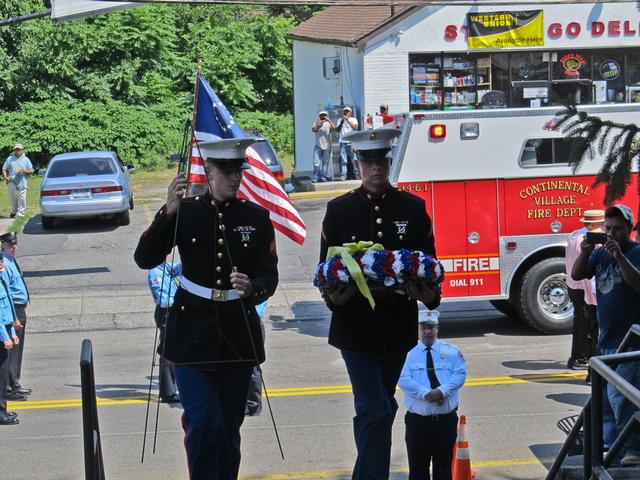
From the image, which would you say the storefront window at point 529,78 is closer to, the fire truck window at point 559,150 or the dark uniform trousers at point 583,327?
the fire truck window at point 559,150

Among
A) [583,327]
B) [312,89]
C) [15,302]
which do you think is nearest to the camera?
[15,302]

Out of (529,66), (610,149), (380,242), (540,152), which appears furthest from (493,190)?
(529,66)

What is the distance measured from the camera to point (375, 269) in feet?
18.2

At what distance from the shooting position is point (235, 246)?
5930mm

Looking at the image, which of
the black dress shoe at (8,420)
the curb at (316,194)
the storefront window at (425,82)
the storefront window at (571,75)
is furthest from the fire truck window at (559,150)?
the storefront window at (571,75)

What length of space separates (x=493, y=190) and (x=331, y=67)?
59.0 ft

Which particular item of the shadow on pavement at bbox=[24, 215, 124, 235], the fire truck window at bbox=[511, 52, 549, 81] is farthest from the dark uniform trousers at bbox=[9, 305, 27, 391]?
the fire truck window at bbox=[511, 52, 549, 81]

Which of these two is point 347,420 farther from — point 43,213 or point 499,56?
point 499,56

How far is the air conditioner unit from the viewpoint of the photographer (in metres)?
30.8

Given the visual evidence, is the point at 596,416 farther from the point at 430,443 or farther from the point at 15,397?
the point at 15,397

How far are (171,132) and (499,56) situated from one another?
38.6 feet

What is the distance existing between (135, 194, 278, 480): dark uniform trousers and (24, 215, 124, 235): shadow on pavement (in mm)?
18646

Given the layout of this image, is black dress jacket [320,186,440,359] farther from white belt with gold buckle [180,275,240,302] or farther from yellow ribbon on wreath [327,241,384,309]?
white belt with gold buckle [180,275,240,302]

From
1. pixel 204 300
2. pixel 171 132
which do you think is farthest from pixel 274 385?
pixel 171 132
